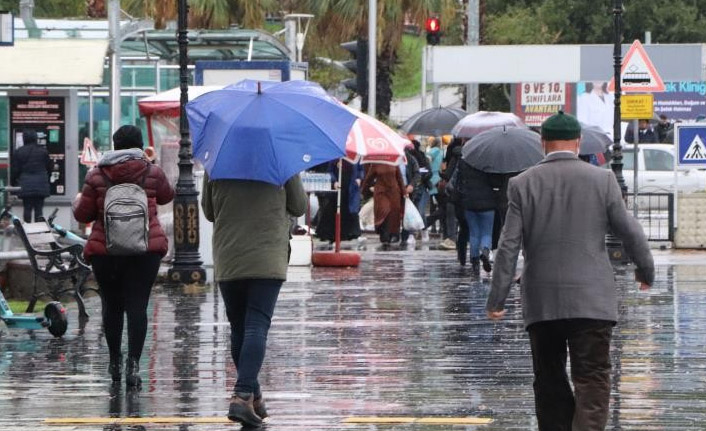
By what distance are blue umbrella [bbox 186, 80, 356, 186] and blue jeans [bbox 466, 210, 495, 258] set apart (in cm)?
993

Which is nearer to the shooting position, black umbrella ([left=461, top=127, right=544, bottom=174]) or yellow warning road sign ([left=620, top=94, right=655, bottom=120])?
black umbrella ([left=461, top=127, right=544, bottom=174])

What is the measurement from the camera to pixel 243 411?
30.8ft

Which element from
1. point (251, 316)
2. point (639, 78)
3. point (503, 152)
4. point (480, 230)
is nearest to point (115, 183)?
point (251, 316)

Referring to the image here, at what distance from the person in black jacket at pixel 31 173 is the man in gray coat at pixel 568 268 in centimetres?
1941

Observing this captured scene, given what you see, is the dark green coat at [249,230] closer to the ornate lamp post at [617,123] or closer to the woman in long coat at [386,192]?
the ornate lamp post at [617,123]

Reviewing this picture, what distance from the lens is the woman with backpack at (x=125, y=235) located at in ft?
36.3

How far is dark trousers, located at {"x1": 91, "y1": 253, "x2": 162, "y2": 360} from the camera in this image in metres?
11.2

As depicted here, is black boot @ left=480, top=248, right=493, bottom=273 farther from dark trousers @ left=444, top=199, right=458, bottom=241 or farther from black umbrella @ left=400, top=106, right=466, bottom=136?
black umbrella @ left=400, top=106, right=466, bottom=136

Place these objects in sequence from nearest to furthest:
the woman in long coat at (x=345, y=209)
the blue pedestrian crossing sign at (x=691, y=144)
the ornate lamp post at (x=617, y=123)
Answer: the ornate lamp post at (x=617, y=123)
the woman in long coat at (x=345, y=209)
the blue pedestrian crossing sign at (x=691, y=144)

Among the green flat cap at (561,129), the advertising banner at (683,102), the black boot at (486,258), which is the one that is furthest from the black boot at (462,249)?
the advertising banner at (683,102)

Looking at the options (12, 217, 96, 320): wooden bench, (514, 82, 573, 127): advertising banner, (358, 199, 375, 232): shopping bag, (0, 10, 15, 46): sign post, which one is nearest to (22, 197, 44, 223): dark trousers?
(358, 199, 375, 232): shopping bag

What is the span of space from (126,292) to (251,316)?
1886 millimetres

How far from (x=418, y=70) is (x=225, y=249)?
227 feet

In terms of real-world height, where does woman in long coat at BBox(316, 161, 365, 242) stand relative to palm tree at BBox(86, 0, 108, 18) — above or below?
below
